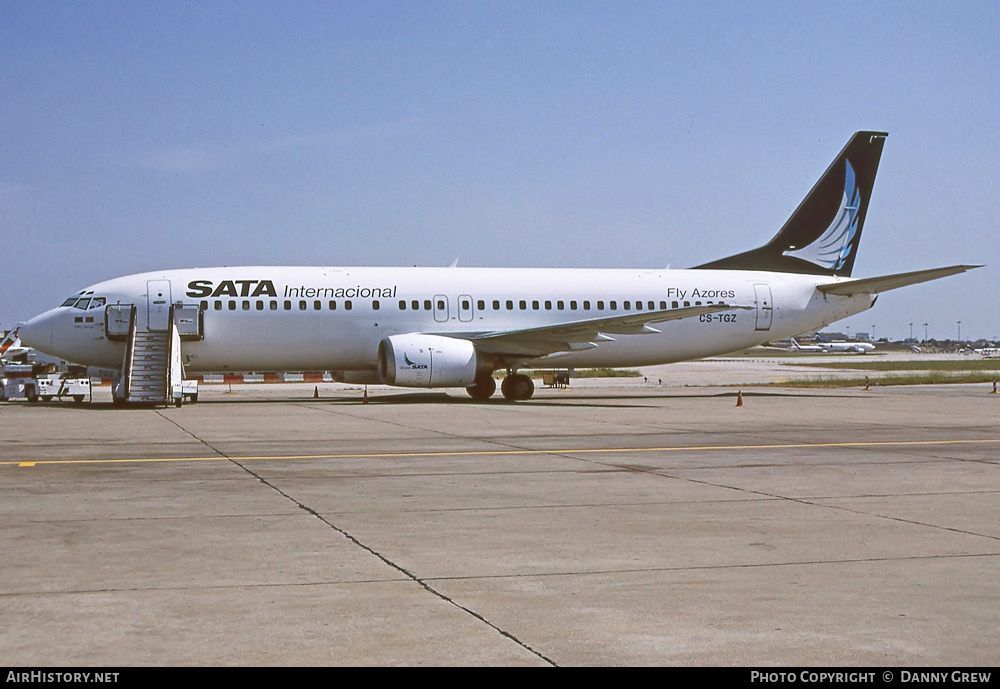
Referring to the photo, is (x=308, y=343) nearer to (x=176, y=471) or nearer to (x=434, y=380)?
(x=434, y=380)

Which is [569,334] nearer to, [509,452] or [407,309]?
[407,309]

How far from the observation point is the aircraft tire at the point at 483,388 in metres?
32.2

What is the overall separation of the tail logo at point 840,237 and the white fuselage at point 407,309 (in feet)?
4.27

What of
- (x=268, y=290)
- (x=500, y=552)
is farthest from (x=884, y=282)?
(x=500, y=552)

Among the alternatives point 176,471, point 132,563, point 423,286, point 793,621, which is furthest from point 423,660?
point 423,286

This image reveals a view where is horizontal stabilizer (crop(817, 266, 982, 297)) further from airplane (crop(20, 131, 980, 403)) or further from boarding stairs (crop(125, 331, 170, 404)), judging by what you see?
boarding stairs (crop(125, 331, 170, 404))

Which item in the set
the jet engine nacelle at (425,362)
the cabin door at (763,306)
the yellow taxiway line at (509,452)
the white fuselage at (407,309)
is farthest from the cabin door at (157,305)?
the cabin door at (763,306)

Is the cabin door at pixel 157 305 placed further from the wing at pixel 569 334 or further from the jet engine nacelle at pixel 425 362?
the wing at pixel 569 334

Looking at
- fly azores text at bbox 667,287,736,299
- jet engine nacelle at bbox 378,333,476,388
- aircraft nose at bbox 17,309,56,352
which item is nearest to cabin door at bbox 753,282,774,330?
fly azores text at bbox 667,287,736,299

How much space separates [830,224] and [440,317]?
14132 mm

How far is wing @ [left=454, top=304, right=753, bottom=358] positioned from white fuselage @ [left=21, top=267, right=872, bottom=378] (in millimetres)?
522

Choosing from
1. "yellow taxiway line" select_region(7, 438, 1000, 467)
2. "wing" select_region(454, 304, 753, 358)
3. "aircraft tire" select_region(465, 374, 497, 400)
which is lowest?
"yellow taxiway line" select_region(7, 438, 1000, 467)

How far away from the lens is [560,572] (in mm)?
7273

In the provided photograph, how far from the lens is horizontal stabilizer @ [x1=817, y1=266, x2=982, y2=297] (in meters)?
30.8
